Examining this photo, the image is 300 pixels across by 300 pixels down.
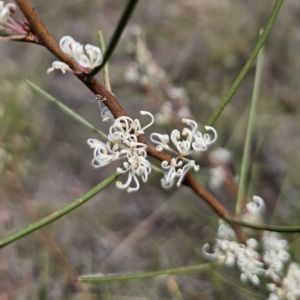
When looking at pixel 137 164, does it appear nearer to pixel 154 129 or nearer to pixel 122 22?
pixel 122 22

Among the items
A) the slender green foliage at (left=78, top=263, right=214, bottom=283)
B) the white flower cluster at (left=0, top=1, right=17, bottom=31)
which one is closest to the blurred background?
the slender green foliage at (left=78, top=263, right=214, bottom=283)

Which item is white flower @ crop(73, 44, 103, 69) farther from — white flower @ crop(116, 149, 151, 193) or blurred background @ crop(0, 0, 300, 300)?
blurred background @ crop(0, 0, 300, 300)

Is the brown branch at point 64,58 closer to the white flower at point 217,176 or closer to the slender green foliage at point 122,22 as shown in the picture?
the slender green foliage at point 122,22

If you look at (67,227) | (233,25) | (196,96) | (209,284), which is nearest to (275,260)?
(209,284)

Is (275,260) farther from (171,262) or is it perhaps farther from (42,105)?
(42,105)

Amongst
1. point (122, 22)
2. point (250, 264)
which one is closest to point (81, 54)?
point (122, 22)
